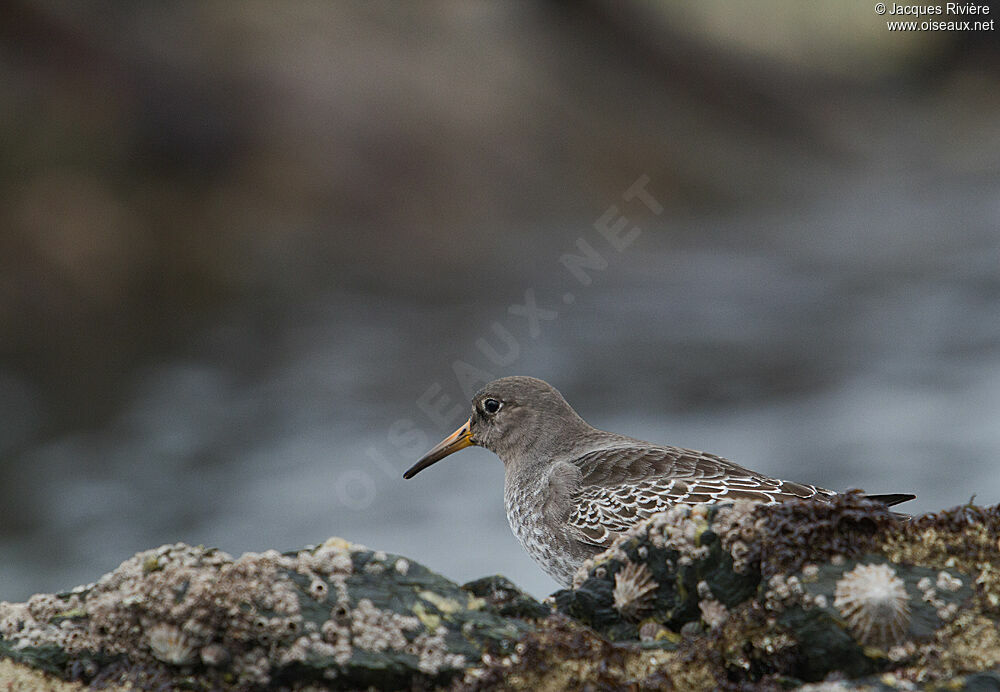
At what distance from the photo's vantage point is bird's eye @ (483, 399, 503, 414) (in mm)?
4816

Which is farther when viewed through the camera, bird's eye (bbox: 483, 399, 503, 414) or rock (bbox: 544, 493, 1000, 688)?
bird's eye (bbox: 483, 399, 503, 414)

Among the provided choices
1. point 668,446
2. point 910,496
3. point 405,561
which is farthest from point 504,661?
point 668,446

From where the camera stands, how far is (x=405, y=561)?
2.11 m

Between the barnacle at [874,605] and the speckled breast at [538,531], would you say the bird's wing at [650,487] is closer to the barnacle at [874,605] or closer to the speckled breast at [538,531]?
the speckled breast at [538,531]

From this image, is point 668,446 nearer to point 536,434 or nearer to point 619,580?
point 536,434

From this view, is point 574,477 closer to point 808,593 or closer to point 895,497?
point 895,497

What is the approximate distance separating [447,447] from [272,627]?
10.1ft

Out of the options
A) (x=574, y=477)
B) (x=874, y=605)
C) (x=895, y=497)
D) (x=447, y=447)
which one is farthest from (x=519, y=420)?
(x=874, y=605)

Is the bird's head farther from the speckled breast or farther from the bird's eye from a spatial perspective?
the speckled breast

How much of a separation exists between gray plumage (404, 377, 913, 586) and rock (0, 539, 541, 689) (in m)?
1.83

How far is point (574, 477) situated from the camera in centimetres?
417

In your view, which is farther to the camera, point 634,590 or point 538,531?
point 538,531

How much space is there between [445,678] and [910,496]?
2353 mm

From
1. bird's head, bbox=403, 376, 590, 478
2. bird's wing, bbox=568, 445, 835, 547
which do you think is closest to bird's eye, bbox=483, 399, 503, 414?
bird's head, bbox=403, 376, 590, 478
